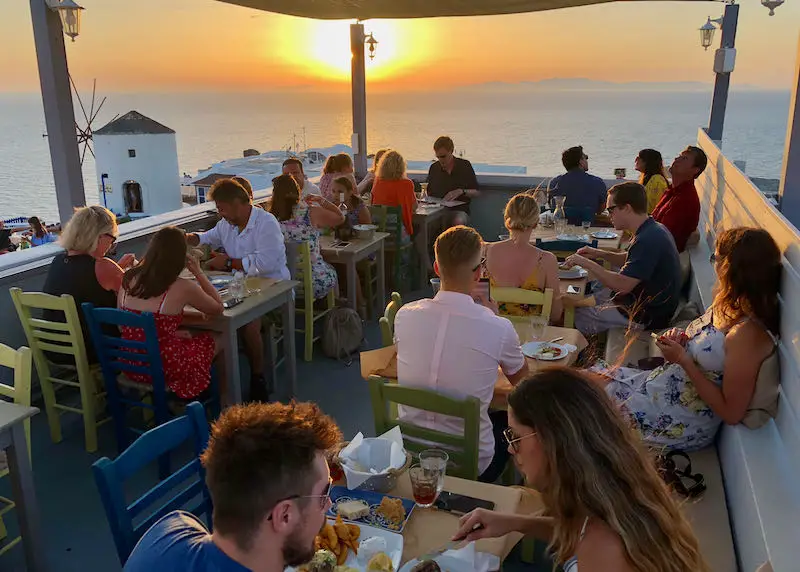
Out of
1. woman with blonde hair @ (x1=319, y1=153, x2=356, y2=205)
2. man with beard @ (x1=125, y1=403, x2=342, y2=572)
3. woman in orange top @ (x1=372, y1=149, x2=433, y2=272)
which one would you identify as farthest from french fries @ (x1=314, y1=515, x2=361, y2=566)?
woman with blonde hair @ (x1=319, y1=153, x2=356, y2=205)

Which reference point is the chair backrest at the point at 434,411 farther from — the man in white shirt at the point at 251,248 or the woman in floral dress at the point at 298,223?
the woman in floral dress at the point at 298,223

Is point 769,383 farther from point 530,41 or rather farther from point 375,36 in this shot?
point 530,41

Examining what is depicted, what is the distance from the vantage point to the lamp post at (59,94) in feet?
15.2

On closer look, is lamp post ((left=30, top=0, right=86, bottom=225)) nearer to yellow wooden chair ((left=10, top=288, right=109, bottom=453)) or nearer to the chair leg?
yellow wooden chair ((left=10, top=288, right=109, bottom=453))

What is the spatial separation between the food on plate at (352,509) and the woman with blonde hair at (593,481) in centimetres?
54

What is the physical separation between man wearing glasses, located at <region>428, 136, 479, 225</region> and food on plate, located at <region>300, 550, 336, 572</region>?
6347 mm

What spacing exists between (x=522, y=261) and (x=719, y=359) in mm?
1595

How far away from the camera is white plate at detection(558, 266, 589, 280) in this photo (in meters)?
4.49

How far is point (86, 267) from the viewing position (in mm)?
3756

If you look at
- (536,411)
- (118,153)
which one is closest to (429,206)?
(536,411)

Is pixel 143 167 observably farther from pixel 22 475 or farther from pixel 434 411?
pixel 434 411

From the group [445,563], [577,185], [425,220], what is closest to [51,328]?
[445,563]

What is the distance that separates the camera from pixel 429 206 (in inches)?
298

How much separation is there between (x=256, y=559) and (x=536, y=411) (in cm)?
71
